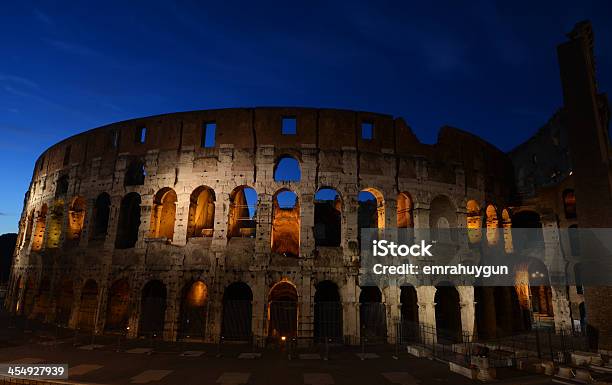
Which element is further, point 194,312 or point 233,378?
point 194,312

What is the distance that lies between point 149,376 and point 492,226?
1887 centimetres

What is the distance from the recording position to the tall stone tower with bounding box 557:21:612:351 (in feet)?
48.3

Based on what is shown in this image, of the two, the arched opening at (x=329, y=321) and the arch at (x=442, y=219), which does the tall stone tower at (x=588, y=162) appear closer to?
the arch at (x=442, y=219)

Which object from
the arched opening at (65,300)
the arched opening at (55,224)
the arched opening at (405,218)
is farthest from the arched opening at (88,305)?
the arched opening at (405,218)

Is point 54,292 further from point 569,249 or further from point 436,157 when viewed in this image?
point 569,249

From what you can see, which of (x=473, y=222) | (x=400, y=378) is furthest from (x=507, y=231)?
(x=400, y=378)

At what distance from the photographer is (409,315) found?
63.2ft

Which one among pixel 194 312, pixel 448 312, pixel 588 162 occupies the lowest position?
pixel 194 312

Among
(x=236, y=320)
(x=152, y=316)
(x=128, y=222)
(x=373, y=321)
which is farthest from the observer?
(x=128, y=222)

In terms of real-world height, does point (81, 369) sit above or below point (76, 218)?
below

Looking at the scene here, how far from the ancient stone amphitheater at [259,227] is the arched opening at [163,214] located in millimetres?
74

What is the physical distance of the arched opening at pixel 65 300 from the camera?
1981 centimetres

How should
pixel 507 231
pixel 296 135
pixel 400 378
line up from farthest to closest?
pixel 507 231 < pixel 296 135 < pixel 400 378

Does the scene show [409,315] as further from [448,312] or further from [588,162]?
→ [588,162]
